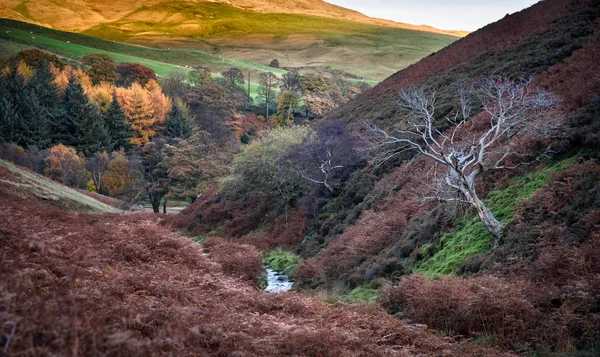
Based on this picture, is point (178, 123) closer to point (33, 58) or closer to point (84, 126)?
point (84, 126)

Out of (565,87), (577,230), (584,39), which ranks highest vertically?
(584,39)

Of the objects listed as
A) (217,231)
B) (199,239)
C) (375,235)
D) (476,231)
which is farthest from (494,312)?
(217,231)

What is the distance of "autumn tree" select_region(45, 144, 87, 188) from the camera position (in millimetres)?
54062

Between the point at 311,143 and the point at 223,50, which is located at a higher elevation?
the point at 223,50

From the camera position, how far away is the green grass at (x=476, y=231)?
41.5ft

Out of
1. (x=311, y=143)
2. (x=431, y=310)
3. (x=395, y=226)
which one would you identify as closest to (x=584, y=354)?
(x=431, y=310)

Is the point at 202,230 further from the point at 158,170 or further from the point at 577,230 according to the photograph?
the point at 577,230

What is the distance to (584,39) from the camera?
22.4 m

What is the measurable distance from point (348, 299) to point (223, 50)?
19940 cm

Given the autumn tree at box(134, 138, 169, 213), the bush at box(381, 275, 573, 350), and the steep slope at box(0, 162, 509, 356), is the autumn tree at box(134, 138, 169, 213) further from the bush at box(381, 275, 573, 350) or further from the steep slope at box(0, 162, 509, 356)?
the bush at box(381, 275, 573, 350)

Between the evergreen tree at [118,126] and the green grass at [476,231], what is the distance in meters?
66.4

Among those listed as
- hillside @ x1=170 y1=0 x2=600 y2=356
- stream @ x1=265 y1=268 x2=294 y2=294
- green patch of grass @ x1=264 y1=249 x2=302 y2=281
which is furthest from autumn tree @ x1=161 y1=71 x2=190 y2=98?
stream @ x1=265 y1=268 x2=294 y2=294

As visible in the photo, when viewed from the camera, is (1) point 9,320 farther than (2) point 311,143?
No

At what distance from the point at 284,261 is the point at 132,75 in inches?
3194
